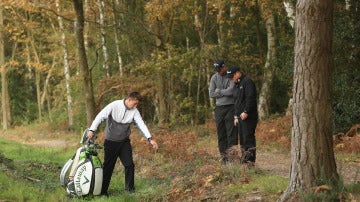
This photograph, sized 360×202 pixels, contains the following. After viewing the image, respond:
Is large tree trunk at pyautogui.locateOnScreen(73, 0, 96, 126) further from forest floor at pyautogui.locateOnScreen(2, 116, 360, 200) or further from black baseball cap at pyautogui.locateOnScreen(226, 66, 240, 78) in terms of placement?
black baseball cap at pyautogui.locateOnScreen(226, 66, 240, 78)

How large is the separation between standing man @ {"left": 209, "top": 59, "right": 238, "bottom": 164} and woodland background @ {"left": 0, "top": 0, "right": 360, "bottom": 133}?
465 cm

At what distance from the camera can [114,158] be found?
944 cm

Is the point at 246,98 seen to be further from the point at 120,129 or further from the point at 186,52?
the point at 186,52

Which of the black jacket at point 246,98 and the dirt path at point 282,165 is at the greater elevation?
the black jacket at point 246,98

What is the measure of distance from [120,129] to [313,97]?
4241 millimetres

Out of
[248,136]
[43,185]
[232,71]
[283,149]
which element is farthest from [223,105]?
[283,149]

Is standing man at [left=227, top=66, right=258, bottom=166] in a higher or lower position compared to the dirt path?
higher

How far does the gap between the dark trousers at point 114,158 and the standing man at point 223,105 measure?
1.89 m

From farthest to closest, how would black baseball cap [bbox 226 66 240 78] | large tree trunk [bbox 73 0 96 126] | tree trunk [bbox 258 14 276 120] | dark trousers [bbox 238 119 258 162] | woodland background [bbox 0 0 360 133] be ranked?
1. tree trunk [bbox 258 14 276 120]
2. large tree trunk [bbox 73 0 96 126]
3. woodland background [bbox 0 0 360 133]
4. black baseball cap [bbox 226 66 240 78]
5. dark trousers [bbox 238 119 258 162]

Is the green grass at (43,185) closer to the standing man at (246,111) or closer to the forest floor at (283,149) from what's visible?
the standing man at (246,111)

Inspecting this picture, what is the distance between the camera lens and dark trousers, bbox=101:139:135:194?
9352 millimetres

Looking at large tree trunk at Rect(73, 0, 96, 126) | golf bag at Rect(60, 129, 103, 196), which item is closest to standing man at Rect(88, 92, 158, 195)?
golf bag at Rect(60, 129, 103, 196)

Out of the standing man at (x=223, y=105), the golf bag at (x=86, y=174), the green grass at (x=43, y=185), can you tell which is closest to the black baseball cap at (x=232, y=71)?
the standing man at (x=223, y=105)

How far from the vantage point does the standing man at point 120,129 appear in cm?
912
